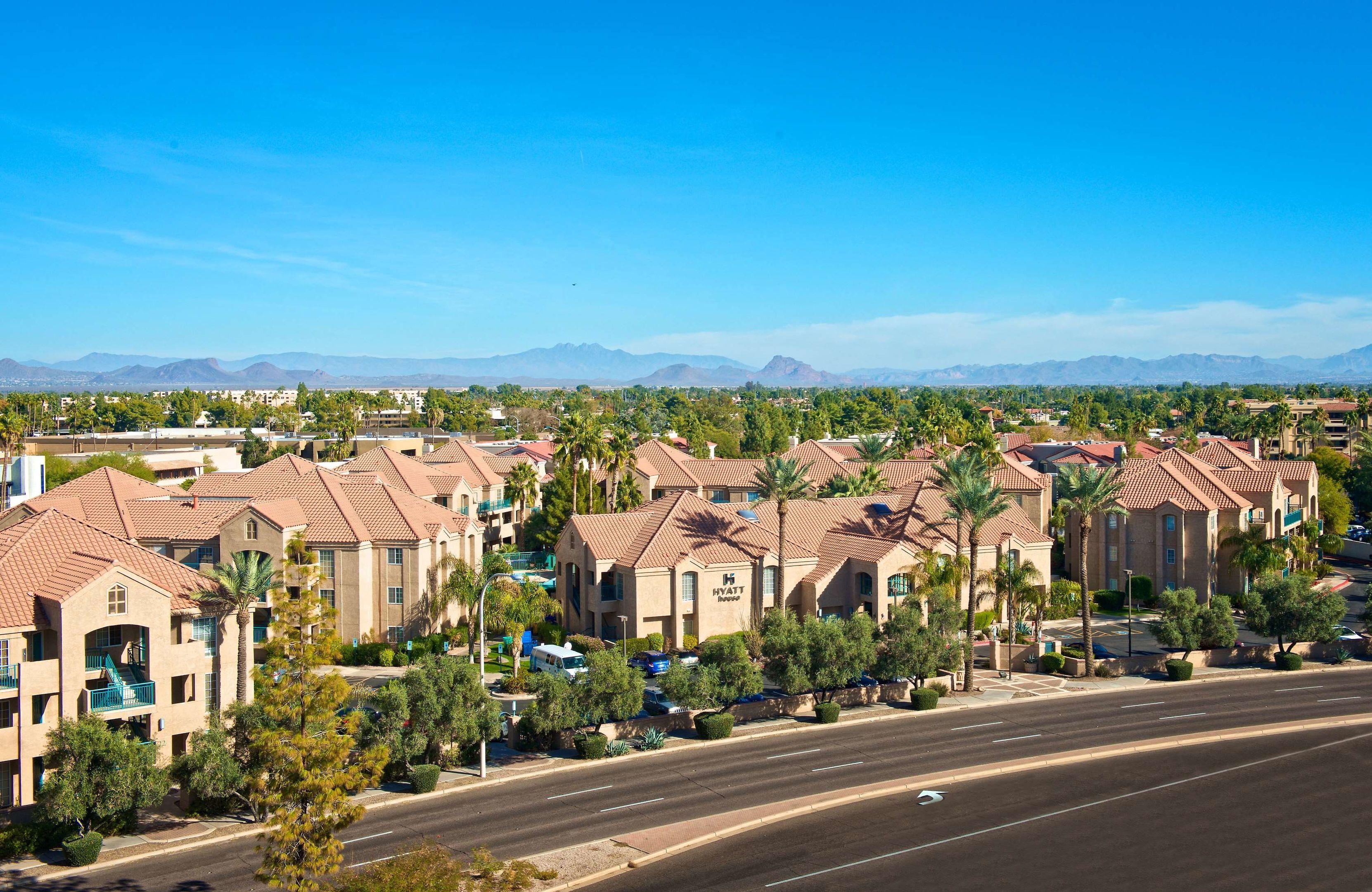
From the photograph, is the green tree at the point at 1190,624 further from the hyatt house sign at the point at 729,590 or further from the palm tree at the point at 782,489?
the hyatt house sign at the point at 729,590

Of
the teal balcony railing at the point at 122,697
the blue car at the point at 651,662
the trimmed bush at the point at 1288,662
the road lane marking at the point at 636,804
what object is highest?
the teal balcony railing at the point at 122,697

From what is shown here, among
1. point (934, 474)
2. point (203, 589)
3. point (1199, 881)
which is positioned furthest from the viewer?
point (934, 474)

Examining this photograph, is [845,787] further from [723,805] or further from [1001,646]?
[1001,646]

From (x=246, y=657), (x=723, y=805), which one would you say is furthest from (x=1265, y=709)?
(x=246, y=657)

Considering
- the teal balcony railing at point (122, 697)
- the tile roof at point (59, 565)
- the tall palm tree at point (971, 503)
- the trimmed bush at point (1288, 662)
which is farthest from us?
the trimmed bush at point (1288, 662)

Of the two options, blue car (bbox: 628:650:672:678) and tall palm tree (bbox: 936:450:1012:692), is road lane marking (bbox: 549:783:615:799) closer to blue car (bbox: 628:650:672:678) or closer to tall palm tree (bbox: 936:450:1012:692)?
blue car (bbox: 628:650:672:678)

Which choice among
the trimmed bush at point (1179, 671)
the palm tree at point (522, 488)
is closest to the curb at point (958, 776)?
the trimmed bush at point (1179, 671)

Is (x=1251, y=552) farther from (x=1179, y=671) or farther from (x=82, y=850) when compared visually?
(x=82, y=850)

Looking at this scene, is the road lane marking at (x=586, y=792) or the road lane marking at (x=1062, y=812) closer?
the road lane marking at (x=1062, y=812)

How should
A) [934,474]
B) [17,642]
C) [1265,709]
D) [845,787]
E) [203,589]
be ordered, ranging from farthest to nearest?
1. [934,474]
2. [1265,709]
3. [203,589]
4. [845,787]
5. [17,642]
